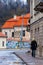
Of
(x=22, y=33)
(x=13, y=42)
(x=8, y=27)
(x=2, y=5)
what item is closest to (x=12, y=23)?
(x=8, y=27)

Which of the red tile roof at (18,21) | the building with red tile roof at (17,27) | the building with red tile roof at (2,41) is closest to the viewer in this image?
the building with red tile roof at (2,41)

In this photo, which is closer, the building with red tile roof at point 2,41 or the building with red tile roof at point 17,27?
the building with red tile roof at point 2,41

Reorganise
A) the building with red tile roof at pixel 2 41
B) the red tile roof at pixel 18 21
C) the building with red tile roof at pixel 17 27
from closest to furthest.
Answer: the building with red tile roof at pixel 2 41 < the building with red tile roof at pixel 17 27 < the red tile roof at pixel 18 21

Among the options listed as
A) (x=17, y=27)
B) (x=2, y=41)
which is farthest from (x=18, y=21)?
(x=2, y=41)

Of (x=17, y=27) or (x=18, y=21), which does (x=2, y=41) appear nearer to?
(x=17, y=27)

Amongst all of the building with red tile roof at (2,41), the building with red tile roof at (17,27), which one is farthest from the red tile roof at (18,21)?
the building with red tile roof at (2,41)

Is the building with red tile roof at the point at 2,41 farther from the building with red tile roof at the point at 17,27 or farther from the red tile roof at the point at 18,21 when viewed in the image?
the red tile roof at the point at 18,21

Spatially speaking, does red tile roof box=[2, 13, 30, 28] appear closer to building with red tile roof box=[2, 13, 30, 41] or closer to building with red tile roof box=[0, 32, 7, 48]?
building with red tile roof box=[2, 13, 30, 41]

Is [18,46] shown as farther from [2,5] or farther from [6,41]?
[2,5]

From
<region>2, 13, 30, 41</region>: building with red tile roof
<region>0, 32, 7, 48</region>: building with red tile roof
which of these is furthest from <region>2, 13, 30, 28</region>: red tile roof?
<region>0, 32, 7, 48</region>: building with red tile roof

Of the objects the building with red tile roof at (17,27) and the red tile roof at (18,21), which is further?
the red tile roof at (18,21)

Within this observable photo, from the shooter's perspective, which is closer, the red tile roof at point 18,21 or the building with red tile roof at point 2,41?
the building with red tile roof at point 2,41

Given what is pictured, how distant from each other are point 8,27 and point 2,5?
42280 mm

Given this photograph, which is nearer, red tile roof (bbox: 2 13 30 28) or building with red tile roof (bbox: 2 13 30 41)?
building with red tile roof (bbox: 2 13 30 41)
